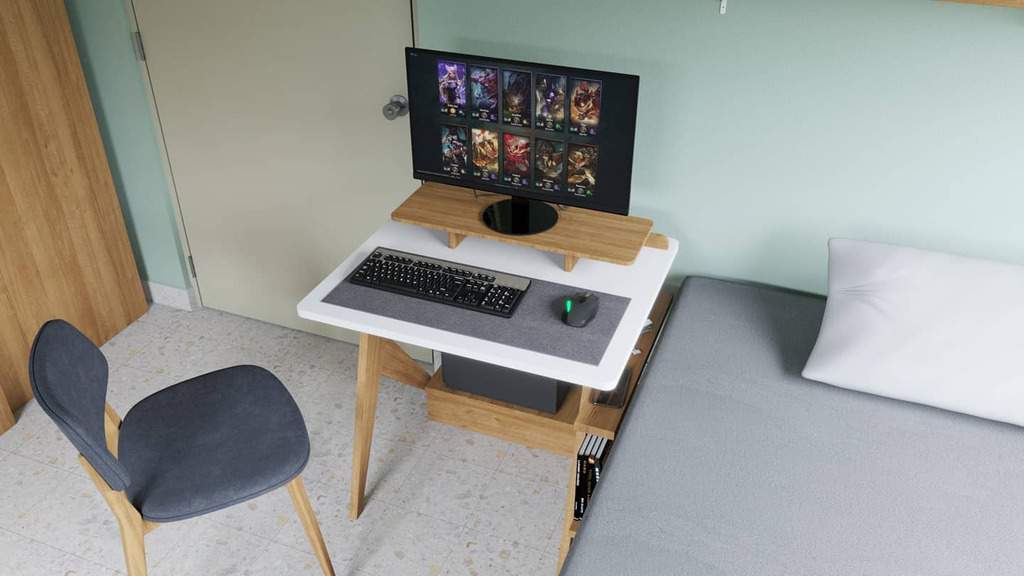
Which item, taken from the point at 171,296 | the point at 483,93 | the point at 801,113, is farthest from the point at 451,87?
the point at 171,296

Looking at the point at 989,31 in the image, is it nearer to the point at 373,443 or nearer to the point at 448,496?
the point at 448,496

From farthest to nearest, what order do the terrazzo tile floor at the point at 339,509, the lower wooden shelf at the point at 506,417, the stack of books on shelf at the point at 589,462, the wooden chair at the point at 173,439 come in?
the lower wooden shelf at the point at 506,417 → the terrazzo tile floor at the point at 339,509 → the stack of books on shelf at the point at 589,462 → the wooden chair at the point at 173,439

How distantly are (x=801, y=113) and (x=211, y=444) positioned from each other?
5.57 feet

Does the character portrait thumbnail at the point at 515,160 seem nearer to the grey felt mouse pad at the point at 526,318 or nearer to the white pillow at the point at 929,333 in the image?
the grey felt mouse pad at the point at 526,318

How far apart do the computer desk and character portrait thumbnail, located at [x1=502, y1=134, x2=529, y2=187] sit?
0.21 m

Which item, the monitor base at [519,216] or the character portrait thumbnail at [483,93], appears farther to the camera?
→ the monitor base at [519,216]

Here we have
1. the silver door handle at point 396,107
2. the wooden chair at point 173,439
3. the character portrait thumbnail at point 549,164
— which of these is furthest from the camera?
the silver door handle at point 396,107

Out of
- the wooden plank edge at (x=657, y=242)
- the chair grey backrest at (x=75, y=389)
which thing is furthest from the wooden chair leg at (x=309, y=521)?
the wooden plank edge at (x=657, y=242)

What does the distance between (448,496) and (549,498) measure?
1.02 ft

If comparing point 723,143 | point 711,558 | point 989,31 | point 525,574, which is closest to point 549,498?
point 525,574

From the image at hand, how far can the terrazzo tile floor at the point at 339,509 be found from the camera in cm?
245

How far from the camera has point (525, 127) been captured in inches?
85.9

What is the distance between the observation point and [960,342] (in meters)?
2.02

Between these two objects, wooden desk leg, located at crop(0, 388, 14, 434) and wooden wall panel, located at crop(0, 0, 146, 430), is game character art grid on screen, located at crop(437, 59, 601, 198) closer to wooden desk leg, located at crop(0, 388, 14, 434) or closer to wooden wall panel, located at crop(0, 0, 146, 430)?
wooden wall panel, located at crop(0, 0, 146, 430)
